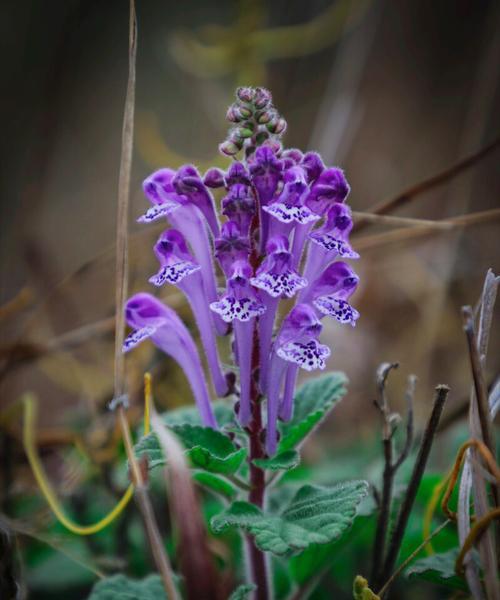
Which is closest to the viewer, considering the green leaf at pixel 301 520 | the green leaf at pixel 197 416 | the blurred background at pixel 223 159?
the green leaf at pixel 301 520

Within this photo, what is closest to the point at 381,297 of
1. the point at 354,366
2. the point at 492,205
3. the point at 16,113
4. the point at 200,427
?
the point at 354,366

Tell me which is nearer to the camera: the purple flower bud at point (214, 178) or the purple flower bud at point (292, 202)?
the purple flower bud at point (292, 202)

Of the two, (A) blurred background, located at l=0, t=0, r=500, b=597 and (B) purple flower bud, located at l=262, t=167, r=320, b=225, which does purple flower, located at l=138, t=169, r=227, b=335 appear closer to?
(B) purple flower bud, located at l=262, t=167, r=320, b=225

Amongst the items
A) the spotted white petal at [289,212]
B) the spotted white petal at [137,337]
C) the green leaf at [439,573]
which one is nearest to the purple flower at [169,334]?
the spotted white petal at [137,337]

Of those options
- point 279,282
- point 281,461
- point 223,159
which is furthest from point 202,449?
point 223,159

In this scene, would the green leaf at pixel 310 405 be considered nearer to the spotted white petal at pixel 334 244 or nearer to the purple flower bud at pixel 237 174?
the spotted white petal at pixel 334 244
